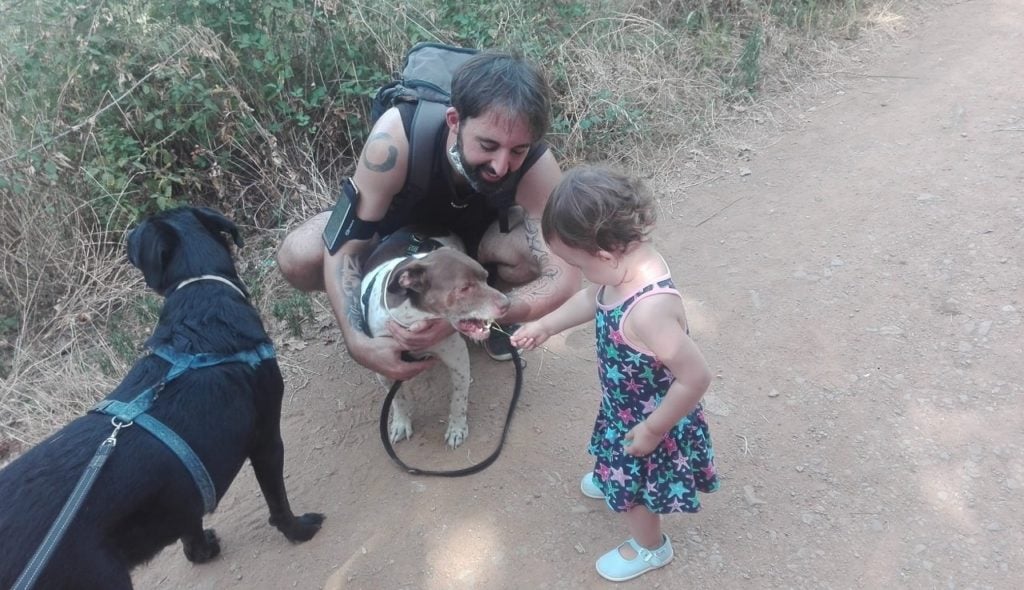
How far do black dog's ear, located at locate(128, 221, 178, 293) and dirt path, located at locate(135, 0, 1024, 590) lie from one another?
1161mm

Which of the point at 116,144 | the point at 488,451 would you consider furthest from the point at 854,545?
the point at 116,144

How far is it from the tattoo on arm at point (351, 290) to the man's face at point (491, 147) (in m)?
0.75

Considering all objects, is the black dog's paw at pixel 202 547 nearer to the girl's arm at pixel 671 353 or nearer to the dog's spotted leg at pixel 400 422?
the dog's spotted leg at pixel 400 422

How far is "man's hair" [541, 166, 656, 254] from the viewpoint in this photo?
203 centimetres

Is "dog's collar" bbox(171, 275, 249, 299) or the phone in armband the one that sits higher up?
"dog's collar" bbox(171, 275, 249, 299)

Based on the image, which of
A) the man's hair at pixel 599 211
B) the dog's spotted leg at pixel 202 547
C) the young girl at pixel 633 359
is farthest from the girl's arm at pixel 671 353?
the dog's spotted leg at pixel 202 547

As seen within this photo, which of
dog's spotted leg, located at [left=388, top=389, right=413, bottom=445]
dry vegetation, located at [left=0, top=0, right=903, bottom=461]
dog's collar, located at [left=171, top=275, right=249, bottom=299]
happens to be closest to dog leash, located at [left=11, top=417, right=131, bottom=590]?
dog's collar, located at [left=171, top=275, right=249, bottom=299]

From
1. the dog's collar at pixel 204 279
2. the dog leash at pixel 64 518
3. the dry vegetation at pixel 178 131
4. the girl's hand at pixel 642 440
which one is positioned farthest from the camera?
the dry vegetation at pixel 178 131

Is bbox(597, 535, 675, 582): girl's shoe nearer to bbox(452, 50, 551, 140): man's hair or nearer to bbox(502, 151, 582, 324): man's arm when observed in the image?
bbox(502, 151, 582, 324): man's arm

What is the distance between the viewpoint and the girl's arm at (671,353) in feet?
6.56

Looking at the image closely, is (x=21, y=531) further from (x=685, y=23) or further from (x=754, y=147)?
(x=685, y=23)

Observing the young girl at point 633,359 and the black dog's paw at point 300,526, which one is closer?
the young girl at point 633,359

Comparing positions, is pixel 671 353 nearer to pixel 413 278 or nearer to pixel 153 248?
pixel 413 278

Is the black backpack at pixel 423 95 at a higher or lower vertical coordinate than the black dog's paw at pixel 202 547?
higher
